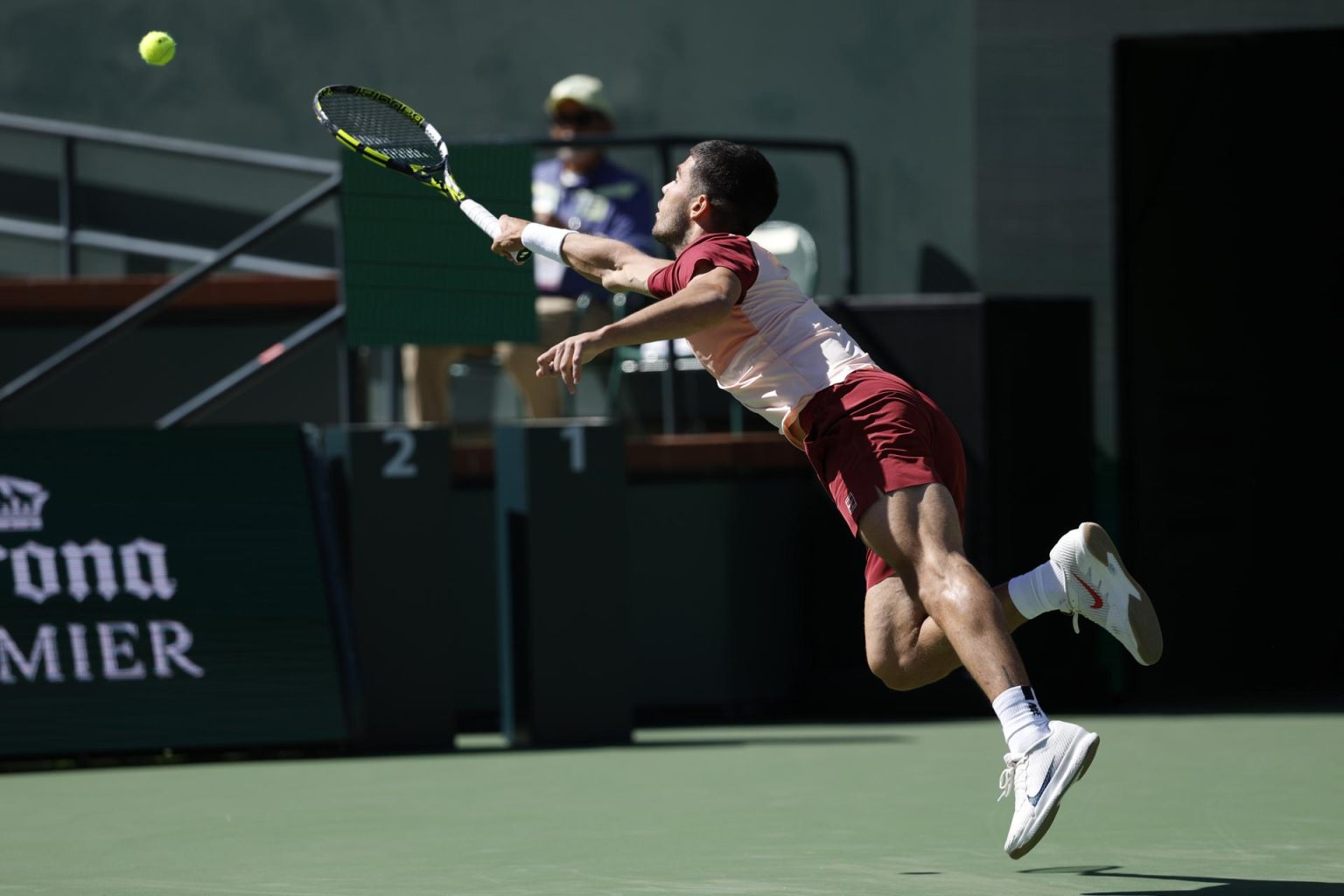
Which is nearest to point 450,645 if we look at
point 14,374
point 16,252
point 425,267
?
point 425,267

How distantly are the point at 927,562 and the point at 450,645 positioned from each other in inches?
158

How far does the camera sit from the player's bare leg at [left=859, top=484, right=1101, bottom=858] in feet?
16.3

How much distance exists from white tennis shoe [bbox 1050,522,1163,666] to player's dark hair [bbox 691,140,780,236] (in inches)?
46.2

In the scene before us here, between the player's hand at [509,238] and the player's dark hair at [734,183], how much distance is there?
53 cm

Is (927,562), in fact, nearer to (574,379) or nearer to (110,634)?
(574,379)

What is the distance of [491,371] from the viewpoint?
38.1 feet

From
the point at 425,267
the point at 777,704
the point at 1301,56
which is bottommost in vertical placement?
the point at 777,704

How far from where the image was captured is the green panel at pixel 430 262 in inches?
356

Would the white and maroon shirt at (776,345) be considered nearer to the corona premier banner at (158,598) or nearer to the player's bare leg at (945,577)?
the player's bare leg at (945,577)

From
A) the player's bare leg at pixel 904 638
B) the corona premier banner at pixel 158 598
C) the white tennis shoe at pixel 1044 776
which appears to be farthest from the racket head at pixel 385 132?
the white tennis shoe at pixel 1044 776

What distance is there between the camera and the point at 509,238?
600 cm

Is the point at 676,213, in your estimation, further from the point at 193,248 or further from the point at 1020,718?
the point at 193,248

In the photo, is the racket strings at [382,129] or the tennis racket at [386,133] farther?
the racket strings at [382,129]

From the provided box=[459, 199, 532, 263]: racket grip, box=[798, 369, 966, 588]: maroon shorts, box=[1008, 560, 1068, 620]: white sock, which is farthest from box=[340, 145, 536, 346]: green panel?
box=[1008, 560, 1068, 620]: white sock
